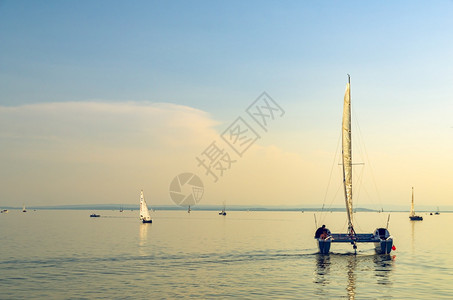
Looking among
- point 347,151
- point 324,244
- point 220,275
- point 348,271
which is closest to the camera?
point 220,275

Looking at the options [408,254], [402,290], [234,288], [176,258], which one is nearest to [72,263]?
[176,258]

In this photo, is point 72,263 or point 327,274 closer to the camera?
point 327,274

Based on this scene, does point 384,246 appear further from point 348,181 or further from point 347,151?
point 347,151

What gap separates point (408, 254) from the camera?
6644cm

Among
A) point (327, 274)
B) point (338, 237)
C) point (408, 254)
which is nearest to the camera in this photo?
point (327, 274)

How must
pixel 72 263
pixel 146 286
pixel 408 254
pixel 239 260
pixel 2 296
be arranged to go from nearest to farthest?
pixel 2 296, pixel 146 286, pixel 72 263, pixel 239 260, pixel 408 254

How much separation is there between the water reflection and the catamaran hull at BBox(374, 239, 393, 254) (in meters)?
0.68

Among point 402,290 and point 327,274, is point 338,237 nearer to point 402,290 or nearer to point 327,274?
point 327,274

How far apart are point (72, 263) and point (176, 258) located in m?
12.3

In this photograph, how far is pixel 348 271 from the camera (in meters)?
46.4

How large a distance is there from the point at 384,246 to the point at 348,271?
14.9 meters

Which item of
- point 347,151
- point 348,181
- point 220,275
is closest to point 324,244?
point 348,181

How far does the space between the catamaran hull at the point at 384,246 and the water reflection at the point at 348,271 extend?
26.7 inches

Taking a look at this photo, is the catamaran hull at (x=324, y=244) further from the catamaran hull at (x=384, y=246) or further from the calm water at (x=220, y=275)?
the catamaran hull at (x=384, y=246)
